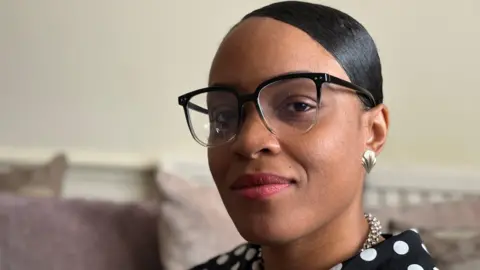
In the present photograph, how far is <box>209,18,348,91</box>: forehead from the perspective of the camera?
0.77 m

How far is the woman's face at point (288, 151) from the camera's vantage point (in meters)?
0.75

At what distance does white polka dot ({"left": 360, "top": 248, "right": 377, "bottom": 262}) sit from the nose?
0.18 metres

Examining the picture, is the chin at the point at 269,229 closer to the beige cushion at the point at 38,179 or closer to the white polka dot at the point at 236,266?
the white polka dot at the point at 236,266

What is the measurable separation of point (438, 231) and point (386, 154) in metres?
0.50

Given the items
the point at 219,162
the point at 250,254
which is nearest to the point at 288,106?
the point at 219,162

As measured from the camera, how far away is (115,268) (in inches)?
55.1

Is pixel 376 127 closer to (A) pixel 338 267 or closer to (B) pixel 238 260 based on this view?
(A) pixel 338 267

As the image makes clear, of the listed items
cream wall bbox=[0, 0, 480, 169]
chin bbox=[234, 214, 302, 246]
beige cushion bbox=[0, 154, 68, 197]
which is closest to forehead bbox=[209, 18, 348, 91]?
chin bbox=[234, 214, 302, 246]

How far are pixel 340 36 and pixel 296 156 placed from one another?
0.17 m

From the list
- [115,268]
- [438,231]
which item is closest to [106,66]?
[115,268]

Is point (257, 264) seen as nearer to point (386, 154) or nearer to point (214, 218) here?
point (214, 218)

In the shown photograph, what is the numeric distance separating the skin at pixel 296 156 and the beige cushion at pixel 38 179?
2.87 ft

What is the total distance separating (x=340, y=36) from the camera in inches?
32.1

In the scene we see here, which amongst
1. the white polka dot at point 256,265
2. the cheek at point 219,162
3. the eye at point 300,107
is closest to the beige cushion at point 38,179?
the white polka dot at point 256,265
